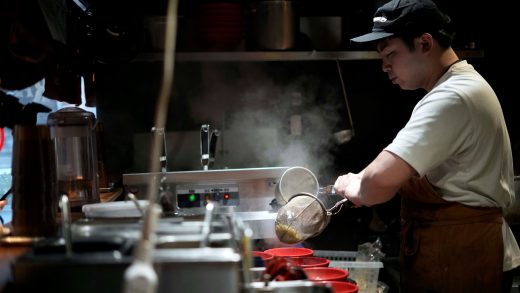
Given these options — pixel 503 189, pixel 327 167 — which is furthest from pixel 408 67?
pixel 327 167

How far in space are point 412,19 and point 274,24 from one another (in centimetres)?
158

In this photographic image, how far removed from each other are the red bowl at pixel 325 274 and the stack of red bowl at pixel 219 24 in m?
2.10

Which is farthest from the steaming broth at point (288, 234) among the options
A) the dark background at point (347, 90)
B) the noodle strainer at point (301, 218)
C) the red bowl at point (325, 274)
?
the dark background at point (347, 90)

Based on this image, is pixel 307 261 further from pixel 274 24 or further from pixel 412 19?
pixel 274 24

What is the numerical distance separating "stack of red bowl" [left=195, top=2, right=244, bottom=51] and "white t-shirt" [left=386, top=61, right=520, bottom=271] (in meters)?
1.71

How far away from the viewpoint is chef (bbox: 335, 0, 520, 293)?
191cm

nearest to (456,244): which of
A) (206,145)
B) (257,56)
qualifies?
(206,145)

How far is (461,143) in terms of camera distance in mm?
1940

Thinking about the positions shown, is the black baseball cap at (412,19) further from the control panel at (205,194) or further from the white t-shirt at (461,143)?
the control panel at (205,194)

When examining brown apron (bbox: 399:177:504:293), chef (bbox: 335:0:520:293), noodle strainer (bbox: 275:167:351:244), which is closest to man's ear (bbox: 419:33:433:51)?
chef (bbox: 335:0:520:293)

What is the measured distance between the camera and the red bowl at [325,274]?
168cm

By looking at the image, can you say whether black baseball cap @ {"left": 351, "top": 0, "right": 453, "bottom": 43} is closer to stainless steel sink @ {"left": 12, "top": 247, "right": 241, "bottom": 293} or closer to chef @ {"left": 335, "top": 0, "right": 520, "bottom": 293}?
chef @ {"left": 335, "top": 0, "right": 520, "bottom": 293}

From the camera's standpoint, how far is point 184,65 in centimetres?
402

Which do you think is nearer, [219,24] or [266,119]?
[219,24]
